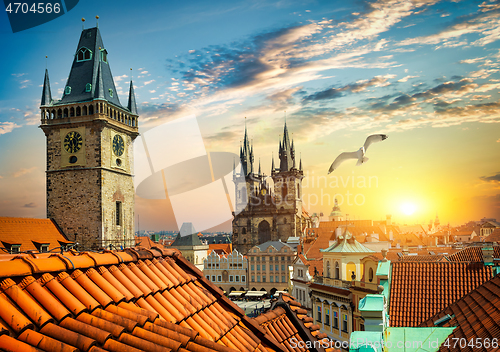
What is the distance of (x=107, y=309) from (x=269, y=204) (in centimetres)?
8013

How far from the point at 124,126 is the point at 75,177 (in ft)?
21.1

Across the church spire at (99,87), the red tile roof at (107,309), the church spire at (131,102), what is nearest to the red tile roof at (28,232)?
the church spire at (99,87)

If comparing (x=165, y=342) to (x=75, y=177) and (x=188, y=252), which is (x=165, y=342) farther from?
(x=188, y=252)

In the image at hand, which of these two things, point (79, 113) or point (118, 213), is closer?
point (79, 113)

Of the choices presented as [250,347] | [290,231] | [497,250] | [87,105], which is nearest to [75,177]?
[87,105]

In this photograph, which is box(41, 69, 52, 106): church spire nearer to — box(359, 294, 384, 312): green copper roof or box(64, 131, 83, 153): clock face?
box(64, 131, 83, 153): clock face

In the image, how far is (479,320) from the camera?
18.3 ft

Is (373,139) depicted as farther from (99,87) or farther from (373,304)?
(99,87)

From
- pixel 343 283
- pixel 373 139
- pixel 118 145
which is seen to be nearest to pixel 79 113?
pixel 118 145

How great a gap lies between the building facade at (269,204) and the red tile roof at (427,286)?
66.0m

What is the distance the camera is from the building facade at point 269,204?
81125mm

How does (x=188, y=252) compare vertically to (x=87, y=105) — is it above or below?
below

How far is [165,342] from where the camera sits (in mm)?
2818

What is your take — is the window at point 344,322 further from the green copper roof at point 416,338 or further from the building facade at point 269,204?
the building facade at point 269,204
